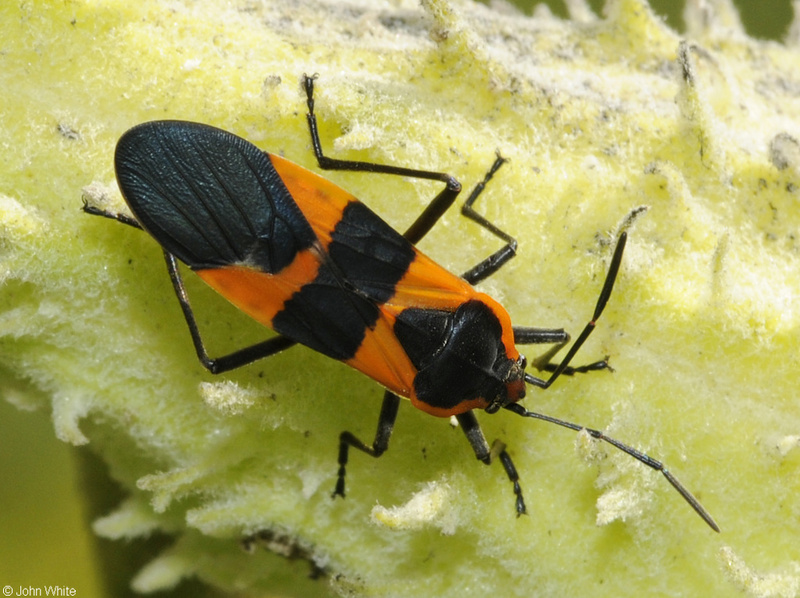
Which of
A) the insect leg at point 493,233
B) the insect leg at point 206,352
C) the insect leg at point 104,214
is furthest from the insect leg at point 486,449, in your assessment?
the insect leg at point 104,214

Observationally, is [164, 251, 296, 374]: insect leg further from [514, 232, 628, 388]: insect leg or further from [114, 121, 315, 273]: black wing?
[514, 232, 628, 388]: insect leg

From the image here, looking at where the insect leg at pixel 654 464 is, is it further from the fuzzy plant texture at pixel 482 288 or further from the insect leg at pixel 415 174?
the insect leg at pixel 415 174

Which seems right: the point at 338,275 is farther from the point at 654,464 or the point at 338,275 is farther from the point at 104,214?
the point at 654,464

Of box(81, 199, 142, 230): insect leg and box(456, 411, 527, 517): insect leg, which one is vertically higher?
box(81, 199, 142, 230): insect leg

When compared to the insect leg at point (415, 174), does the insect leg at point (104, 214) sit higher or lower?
lower

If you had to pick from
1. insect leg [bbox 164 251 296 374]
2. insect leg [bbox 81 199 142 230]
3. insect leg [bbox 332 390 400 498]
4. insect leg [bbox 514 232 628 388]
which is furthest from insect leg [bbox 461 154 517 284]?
insect leg [bbox 81 199 142 230]

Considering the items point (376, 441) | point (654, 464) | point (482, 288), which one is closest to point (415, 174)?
point (482, 288)

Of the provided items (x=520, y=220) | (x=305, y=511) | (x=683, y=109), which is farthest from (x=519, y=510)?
(x=683, y=109)

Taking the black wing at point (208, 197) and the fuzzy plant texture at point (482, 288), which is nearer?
the fuzzy plant texture at point (482, 288)
